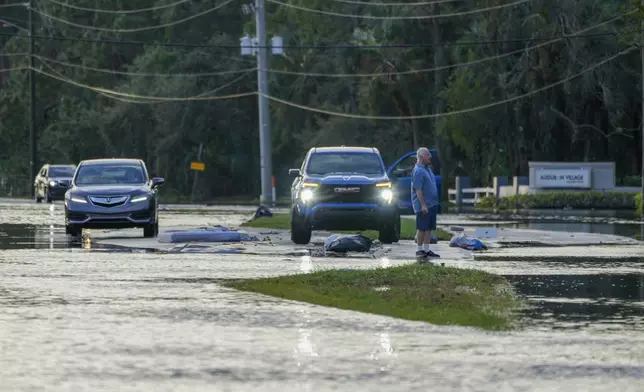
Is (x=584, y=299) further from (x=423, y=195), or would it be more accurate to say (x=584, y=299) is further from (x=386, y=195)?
(x=386, y=195)

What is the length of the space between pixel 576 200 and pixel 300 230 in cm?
3088

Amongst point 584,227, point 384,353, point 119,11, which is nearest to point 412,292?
point 384,353

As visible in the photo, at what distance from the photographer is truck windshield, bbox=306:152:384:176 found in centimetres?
3212

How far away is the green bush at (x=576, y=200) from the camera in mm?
58625

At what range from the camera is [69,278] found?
21.2 metres

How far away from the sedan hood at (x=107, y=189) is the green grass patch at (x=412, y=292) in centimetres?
1281

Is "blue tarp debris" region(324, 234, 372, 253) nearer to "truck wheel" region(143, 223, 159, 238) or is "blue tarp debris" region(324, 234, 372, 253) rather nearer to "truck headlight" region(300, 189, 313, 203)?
"truck headlight" region(300, 189, 313, 203)

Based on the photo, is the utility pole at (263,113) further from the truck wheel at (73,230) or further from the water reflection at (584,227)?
the truck wheel at (73,230)

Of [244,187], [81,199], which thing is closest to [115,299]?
[81,199]

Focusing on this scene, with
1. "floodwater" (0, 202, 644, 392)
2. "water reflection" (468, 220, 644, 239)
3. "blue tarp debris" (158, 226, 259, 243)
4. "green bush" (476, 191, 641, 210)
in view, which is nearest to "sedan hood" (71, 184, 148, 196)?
"blue tarp debris" (158, 226, 259, 243)

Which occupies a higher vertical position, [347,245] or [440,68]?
[440,68]

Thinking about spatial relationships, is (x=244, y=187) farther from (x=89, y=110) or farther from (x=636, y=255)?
(x=636, y=255)

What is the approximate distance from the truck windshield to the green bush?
27219 millimetres

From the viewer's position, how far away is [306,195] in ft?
101
